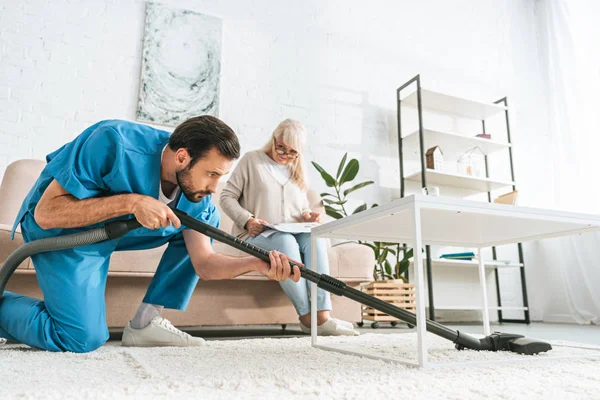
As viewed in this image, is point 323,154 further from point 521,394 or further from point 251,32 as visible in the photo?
point 521,394

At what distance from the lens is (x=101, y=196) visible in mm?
1210

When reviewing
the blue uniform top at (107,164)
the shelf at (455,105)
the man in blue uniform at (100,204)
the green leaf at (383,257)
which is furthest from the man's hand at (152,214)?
the shelf at (455,105)

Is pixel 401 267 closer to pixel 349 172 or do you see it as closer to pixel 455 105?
pixel 349 172

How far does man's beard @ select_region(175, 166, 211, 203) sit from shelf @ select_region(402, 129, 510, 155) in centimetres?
229

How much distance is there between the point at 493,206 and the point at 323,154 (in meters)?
2.22

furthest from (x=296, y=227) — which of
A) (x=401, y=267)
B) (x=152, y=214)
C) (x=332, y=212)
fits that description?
(x=401, y=267)

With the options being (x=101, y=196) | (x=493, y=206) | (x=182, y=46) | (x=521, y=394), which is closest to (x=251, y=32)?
(x=182, y=46)

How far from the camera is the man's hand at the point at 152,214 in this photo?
3.64ft

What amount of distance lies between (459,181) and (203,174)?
2.64 metres

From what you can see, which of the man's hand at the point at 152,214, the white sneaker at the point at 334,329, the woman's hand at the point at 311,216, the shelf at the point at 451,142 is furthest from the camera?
the shelf at the point at 451,142

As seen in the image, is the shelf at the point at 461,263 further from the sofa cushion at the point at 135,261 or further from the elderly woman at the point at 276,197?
the sofa cushion at the point at 135,261

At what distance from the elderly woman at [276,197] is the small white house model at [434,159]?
4.79 ft

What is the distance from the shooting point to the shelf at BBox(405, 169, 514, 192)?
3211 millimetres

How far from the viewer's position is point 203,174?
119 cm
